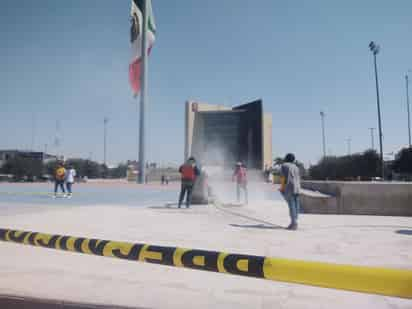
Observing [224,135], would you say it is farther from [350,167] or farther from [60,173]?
[60,173]

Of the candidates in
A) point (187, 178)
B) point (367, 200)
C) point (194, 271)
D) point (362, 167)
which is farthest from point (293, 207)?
point (362, 167)

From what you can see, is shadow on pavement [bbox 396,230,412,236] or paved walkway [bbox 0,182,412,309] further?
shadow on pavement [bbox 396,230,412,236]

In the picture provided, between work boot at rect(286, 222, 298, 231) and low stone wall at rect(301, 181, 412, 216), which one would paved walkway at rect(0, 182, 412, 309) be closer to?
work boot at rect(286, 222, 298, 231)

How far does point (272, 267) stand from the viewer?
1942 mm

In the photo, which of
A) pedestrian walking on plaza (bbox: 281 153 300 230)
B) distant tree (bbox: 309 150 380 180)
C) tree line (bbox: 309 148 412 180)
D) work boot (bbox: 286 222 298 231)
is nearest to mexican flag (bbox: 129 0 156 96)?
pedestrian walking on plaza (bbox: 281 153 300 230)

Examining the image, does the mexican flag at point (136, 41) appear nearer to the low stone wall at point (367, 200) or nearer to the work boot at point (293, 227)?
the low stone wall at point (367, 200)

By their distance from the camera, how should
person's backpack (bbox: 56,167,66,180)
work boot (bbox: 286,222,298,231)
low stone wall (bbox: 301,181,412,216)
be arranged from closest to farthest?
work boot (bbox: 286,222,298,231)
low stone wall (bbox: 301,181,412,216)
person's backpack (bbox: 56,167,66,180)

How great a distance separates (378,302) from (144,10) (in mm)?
27755

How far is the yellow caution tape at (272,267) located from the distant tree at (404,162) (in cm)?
4893

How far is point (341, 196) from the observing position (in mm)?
8555

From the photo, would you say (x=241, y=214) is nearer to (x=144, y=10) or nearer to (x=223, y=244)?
(x=223, y=244)

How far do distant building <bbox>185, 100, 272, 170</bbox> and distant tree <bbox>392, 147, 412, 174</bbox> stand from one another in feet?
137

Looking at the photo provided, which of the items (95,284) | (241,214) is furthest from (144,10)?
(95,284)

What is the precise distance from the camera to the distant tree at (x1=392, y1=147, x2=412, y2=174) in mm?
41750
